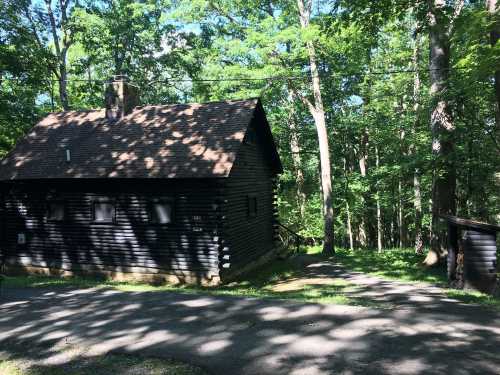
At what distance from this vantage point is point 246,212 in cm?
1752

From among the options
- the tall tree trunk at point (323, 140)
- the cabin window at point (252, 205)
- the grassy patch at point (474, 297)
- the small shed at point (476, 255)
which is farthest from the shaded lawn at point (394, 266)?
the cabin window at point (252, 205)

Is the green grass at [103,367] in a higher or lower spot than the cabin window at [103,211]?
lower

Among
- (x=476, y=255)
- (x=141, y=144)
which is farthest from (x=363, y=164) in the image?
(x=476, y=255)

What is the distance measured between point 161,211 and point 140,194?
1.05 m

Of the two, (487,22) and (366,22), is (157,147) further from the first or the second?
(487,22)

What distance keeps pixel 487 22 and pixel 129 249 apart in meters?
13.4

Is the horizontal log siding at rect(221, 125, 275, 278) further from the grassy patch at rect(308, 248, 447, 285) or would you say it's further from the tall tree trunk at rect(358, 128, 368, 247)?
the tall tree trunk at rect(358, 128, 368, 247)

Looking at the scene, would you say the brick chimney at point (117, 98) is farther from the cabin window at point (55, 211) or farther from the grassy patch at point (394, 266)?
the grassy patch at point (394, 266)

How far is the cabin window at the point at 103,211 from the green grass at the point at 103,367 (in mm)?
9762

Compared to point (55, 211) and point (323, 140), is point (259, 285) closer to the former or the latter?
point (55, 211)

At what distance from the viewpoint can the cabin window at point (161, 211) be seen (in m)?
15.4

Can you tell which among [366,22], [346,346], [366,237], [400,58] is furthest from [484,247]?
[366,237]

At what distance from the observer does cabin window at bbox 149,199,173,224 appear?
15.4m

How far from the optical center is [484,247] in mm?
12102
